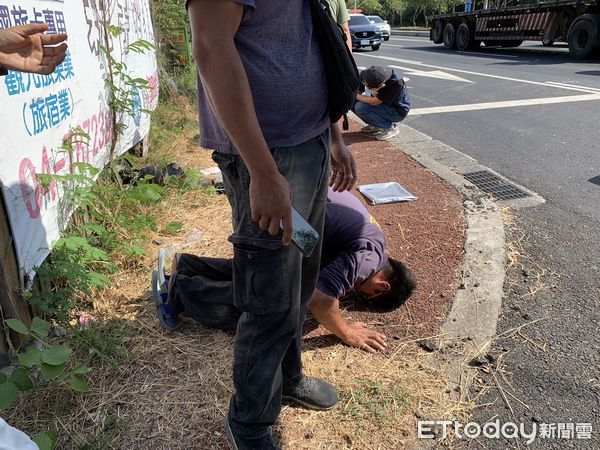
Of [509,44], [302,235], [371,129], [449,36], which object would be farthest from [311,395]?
[449,36]

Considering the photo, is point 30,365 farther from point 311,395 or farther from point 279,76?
point 279,76

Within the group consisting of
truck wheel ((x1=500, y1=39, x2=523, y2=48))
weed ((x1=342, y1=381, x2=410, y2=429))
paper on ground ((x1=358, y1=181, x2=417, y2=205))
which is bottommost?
weed ((x1=342, y1=381, x2=410, y2=429))

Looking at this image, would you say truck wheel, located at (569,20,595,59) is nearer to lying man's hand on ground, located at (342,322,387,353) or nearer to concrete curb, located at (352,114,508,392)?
concrete curb, located at (352,114,508,392)

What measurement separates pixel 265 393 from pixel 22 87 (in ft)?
5.71

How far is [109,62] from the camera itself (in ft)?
11.7

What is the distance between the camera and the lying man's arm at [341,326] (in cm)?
221

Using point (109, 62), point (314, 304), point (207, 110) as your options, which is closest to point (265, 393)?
point (314, 304)

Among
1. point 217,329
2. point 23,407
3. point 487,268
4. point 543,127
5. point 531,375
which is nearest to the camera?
point 23,407

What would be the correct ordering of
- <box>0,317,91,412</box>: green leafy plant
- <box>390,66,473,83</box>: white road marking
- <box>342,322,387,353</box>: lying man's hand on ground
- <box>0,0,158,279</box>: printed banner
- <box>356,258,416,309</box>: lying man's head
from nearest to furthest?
1. <box>0,317,91,412</box>: green leafy plant
2. <box>0,0,158,279</box>: printed banner
3. <box>342,322,387,353</box>: lying man's hand on ground
4. <box>356,258,416,309</box>: lying man's head
5. <box>390,66,473,83</box>: white road marking

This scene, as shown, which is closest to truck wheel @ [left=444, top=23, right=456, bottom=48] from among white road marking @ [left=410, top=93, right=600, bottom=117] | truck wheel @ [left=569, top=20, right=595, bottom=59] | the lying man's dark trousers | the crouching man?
truck wheel @ [left=569, top=20, right=595, bottom=59]

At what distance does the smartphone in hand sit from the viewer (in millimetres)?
1408

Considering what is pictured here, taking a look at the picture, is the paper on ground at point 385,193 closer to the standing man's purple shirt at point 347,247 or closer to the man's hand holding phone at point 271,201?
the standing man's purple shirt at point 347,247

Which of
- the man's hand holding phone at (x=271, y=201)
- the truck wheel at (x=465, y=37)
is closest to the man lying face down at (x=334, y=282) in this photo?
the man's hand holding phone at (x=271, y=201)

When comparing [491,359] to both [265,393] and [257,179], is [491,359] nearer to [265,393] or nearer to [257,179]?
[265,393]
